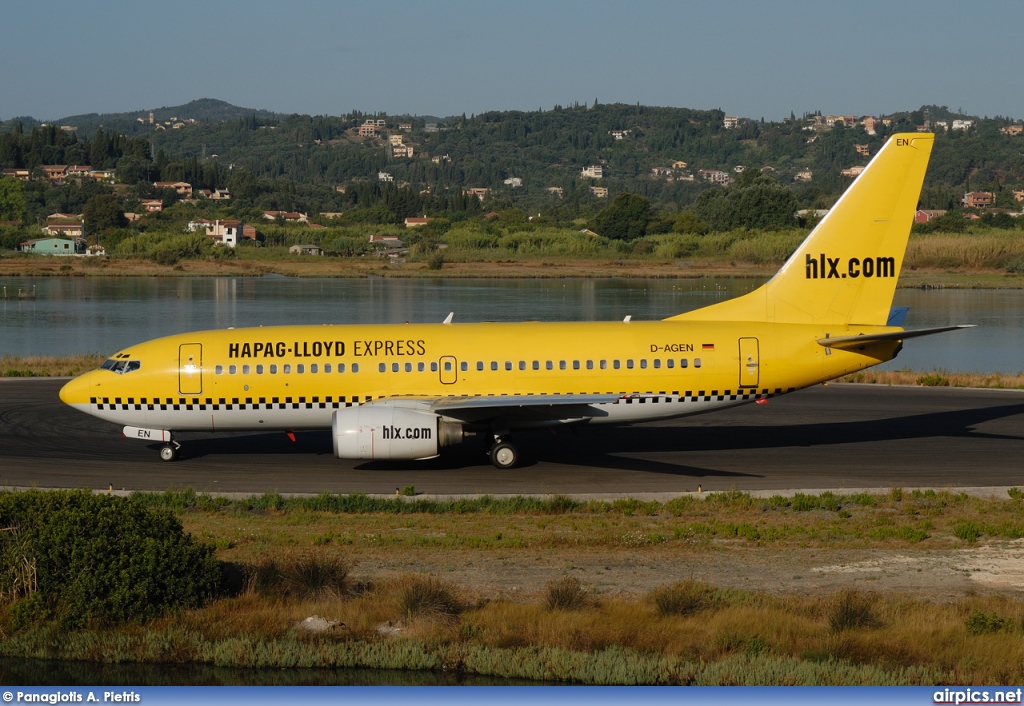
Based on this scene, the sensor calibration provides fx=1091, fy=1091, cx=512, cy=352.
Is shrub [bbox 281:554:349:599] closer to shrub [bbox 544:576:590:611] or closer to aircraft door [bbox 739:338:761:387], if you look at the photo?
shrub [bbox 544:576:590:611]

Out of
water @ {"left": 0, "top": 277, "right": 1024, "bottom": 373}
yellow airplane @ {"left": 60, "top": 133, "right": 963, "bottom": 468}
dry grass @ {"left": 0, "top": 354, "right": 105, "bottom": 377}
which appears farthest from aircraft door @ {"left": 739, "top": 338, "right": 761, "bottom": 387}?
water @ {"left": 0, "top": 277, "right": 1024, "bottom": 373}

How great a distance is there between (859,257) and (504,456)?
11978 mm

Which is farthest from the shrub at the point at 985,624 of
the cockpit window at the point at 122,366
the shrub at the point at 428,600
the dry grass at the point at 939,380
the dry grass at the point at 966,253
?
the dry grass at the point at 966,253

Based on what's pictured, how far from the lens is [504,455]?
30656 mm

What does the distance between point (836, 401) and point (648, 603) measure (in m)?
27.3

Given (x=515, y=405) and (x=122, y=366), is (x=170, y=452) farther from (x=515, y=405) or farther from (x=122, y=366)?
(x=515, y=405)

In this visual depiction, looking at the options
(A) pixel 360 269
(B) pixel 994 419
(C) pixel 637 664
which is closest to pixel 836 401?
(B) pixel 994 419

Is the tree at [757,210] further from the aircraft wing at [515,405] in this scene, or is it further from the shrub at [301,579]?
the shrub at [301,579]

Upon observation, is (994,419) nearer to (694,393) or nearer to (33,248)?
(694,393)

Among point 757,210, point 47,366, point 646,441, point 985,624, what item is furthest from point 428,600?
point 757,210

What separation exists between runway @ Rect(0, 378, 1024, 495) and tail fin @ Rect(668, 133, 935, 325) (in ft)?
14.1

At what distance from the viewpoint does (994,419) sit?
3769 centimetres

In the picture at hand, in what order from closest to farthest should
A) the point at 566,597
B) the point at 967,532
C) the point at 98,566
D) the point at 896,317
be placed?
1. the point at 98,566
2. the point at 566,597
3. the point at 967,532
4. the point at 896,317

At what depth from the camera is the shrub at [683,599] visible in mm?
16734
